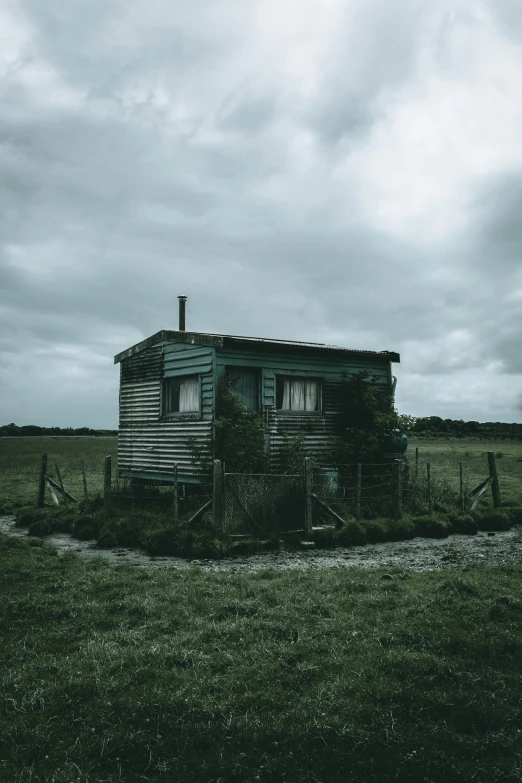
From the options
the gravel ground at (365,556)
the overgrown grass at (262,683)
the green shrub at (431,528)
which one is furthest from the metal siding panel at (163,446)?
the overgrown grass at (262,683)

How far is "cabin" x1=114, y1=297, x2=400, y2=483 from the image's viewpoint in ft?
55.5

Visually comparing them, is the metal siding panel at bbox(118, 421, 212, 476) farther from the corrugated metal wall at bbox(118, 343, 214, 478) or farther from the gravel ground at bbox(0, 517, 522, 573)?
the gravel ground at bbox(0, 517, 522, 573)

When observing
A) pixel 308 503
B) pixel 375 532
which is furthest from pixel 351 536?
pixel 308 503

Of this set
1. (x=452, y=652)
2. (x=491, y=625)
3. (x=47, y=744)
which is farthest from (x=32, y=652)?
(x=491, y=625)

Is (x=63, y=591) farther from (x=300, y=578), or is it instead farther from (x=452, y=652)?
(x=452, y=652)

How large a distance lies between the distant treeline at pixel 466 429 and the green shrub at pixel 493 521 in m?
66.6

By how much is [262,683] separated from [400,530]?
9.46 meters

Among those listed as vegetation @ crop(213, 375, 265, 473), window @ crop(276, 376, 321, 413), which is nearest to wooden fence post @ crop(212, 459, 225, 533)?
vegetation @ crop(213, 375, 265, 473)

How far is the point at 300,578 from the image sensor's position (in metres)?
9.11

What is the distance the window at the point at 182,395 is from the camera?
17562 millimetres

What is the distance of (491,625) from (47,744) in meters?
4.67

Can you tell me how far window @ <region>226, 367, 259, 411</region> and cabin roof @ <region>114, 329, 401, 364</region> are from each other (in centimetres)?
75

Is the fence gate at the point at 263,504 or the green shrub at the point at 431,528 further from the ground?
the fence gate at the point at 263,504

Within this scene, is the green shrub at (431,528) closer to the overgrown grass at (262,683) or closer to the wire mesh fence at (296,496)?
the wire mesh fence at (296,496)
